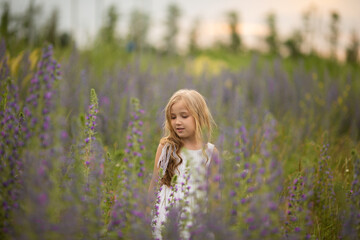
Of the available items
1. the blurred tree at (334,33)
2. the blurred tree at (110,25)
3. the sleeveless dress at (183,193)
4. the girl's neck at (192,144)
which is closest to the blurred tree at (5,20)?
the girl's neck at (192,144)

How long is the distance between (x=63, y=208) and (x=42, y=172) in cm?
32

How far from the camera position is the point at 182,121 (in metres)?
2.46

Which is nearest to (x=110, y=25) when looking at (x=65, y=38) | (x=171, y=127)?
(x=65, y=38)

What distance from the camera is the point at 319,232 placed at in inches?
86.8

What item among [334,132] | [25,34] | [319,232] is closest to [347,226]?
[319,232]

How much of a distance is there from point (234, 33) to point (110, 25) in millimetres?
11507

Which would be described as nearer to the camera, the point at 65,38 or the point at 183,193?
the point at 183,193

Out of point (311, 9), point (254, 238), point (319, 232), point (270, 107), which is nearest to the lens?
point (254, 238)

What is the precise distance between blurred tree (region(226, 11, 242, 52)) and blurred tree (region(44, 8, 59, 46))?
53.4 feet

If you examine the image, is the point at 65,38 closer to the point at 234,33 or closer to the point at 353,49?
the point at 353,49

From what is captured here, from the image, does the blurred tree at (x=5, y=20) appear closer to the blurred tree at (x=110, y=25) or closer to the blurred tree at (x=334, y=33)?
the blurred tree at (x=110, y=25)

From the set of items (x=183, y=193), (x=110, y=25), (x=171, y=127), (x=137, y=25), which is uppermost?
(x=137, y=25)

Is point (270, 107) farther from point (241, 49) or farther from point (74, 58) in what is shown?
point (241, 49)

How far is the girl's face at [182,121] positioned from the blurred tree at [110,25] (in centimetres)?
779
